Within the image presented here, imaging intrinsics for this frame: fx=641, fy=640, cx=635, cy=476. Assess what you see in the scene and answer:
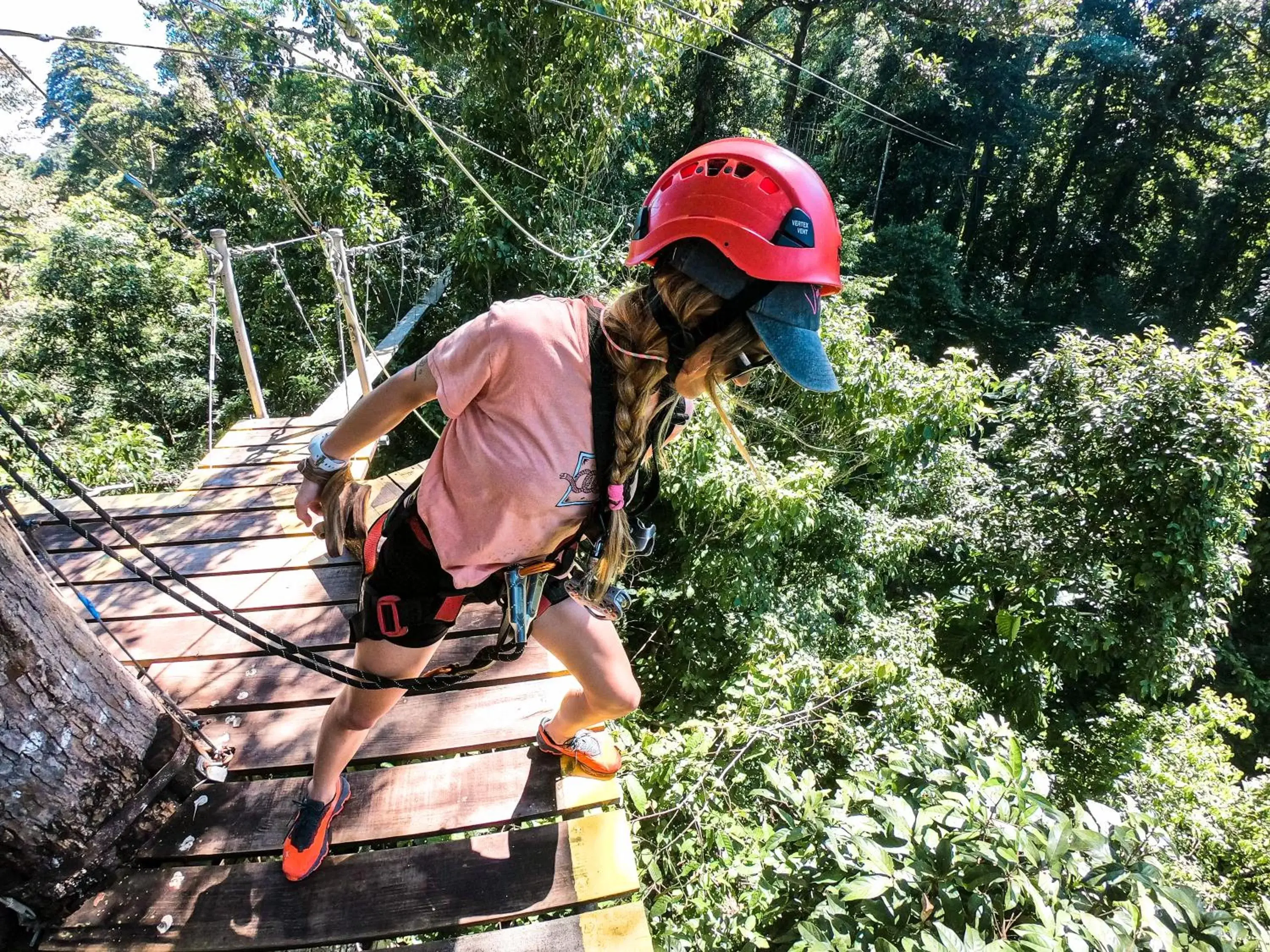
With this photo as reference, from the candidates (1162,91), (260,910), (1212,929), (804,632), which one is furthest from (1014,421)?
(1162,91)

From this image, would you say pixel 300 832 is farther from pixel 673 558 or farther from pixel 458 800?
pixel 673 558

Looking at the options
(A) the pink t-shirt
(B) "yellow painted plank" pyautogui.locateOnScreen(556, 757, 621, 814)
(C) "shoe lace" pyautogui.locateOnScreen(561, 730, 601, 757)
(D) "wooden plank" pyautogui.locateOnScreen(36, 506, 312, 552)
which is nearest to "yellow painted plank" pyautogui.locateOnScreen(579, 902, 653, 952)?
(B) "yellow painted plank" pyautogui.locateOnScreen(556, 757, 621, 814)

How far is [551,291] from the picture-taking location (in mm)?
6547

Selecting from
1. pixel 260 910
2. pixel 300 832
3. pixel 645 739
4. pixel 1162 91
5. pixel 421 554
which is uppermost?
pixel 1162 91

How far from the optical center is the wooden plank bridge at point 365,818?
59.7 inches

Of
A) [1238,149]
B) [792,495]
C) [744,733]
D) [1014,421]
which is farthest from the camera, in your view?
[1238,149]

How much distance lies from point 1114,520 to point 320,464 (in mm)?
6193

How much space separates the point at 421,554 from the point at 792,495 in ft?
8.87

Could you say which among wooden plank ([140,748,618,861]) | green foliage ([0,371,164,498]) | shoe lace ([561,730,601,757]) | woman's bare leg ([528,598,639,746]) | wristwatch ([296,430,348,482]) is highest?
wristwatch ([296,430,348,482])

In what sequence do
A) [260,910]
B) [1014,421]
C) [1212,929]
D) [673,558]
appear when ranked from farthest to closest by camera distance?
[1014,421]
[673,558]
[260,910]
[1212,929]

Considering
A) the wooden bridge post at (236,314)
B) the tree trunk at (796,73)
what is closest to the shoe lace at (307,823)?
the wooden bridge post at (236,314)

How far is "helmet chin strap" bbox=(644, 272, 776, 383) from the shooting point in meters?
1.13

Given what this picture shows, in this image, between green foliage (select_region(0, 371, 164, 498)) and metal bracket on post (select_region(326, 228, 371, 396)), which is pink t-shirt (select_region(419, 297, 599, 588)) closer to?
metal bracket on post (select_region(326, 228, 371, 396))

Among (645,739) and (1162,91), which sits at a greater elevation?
(1162,91)
